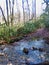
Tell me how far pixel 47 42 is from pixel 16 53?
1.04 meters

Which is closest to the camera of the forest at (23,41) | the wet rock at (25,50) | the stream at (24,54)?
the stream at (24,54)

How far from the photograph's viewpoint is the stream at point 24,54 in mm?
3770

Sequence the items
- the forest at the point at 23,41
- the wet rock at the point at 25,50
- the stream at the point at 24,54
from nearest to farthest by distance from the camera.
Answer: the stream at the point at 24,54, the forest at the point at 23,41, the wet rock at the point at 25,50

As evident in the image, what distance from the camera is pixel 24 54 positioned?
4.14 meters

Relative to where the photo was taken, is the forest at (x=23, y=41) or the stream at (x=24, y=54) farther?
the forest at (x=23, y=41)

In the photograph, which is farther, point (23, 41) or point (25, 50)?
point (23, 41)

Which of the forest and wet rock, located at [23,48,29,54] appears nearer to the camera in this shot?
the forest

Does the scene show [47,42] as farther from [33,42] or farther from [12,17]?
[12,17]

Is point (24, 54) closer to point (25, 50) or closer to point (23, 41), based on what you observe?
point (25, 50)

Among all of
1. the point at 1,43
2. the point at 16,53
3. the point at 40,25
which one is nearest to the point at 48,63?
the point at 16,53

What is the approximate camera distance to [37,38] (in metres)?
5.07

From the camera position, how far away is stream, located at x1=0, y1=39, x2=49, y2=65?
3770 mm

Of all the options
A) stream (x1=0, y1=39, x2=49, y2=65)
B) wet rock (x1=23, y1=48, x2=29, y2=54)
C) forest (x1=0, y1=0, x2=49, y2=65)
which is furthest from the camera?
wet rock (x1=23, y1=48, x2=29, y2=54)

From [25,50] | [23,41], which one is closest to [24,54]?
[25,50]
